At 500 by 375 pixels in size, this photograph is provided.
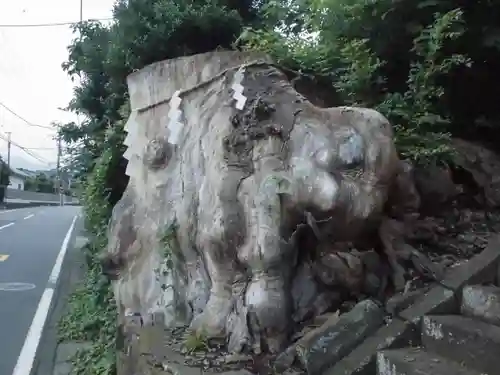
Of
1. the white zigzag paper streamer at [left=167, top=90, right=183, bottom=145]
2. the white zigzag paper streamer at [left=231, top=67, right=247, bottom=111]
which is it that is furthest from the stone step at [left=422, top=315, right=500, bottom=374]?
the white zigzag paper streamer at [left=167, top=90, right=183, bottom=145]

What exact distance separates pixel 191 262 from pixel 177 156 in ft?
3.25

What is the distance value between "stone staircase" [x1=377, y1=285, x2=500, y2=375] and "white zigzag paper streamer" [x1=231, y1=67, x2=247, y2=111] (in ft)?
6.50

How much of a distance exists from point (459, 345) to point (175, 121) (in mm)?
2934

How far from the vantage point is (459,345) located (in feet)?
8.86

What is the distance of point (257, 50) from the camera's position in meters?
4.93

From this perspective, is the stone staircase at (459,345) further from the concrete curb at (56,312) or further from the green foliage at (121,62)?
the concrete curb at (56,312)

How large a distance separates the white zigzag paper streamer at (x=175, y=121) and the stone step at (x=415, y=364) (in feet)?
8.53

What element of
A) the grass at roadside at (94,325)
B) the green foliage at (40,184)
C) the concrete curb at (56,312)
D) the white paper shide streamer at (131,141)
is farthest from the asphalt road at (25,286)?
the green foliage at (40,184)

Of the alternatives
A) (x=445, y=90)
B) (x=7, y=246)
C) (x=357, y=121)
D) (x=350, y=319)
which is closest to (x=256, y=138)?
(x=357, y=121)

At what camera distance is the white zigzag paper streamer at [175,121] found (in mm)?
4492

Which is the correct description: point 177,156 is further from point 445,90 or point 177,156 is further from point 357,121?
point 445,90

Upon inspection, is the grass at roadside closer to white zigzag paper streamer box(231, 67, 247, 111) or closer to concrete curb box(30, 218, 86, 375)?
concrete curb box(30, 218, 86, 375)

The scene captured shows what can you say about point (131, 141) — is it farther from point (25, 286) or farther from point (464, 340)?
point (25, 286)

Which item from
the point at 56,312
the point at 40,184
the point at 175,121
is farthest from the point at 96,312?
the point at 40,184
